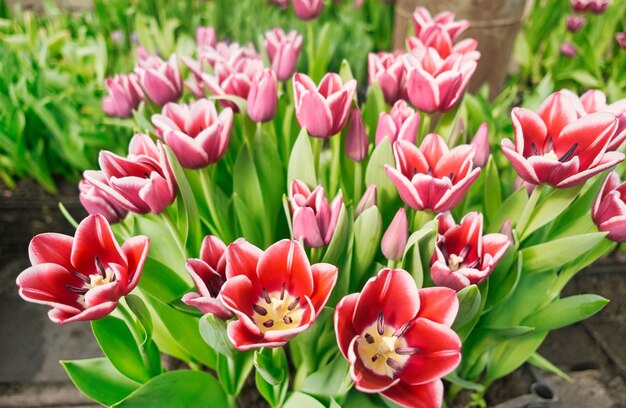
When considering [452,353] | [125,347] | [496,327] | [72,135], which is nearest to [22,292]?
[125,347]

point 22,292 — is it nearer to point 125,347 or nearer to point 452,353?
point 125,347

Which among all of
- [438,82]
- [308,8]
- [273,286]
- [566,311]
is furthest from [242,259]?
[308,8]

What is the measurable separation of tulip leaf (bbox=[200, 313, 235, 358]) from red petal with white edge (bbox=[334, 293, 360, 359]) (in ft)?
0.43

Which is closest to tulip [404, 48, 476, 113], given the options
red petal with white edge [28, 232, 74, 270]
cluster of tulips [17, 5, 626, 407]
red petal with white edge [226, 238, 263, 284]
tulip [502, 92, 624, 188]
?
cluster of tulips [17, 5, 626, 407]

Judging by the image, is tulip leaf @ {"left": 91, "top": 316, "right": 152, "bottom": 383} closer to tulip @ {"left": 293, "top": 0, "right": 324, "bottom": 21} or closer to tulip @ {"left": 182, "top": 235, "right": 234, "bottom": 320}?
tulip @ {"left": 182, "top": 235, "right": 234, "bottom": 320}

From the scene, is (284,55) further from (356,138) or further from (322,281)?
(322,281)

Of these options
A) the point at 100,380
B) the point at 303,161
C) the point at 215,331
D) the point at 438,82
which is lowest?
the point at 100,380

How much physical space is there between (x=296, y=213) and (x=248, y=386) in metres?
0.42

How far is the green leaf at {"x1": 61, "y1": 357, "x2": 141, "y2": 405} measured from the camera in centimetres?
62

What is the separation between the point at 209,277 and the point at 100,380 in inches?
10.2

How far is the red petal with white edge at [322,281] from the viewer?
18.6 inches

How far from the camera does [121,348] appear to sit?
0.63m

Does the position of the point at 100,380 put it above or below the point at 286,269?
below

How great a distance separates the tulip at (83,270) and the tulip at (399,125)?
13.7 inches
